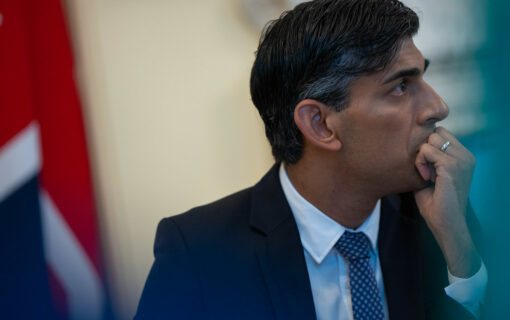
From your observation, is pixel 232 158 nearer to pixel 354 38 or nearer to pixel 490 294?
pixel 354 38

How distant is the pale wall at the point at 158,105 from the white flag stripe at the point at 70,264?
0.30m

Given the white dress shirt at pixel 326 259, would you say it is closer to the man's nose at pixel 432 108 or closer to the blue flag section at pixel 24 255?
the man's nose at pixel 432 108

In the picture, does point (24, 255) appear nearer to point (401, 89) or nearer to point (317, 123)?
point (317, 123)

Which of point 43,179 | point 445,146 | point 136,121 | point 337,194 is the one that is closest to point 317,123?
point 337,194

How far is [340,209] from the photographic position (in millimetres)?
1209

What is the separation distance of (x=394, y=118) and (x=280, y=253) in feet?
1.28

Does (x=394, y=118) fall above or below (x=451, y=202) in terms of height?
above

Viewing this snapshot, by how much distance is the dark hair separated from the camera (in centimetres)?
107

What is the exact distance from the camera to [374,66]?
1.06 m

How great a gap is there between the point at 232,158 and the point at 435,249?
3.18 ft

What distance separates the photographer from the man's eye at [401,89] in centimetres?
106

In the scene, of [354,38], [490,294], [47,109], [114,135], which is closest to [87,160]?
[47,109]

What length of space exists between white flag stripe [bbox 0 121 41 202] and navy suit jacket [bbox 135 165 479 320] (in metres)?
0.40

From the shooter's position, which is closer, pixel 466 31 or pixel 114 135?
pixel 466 31
